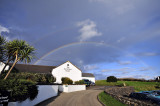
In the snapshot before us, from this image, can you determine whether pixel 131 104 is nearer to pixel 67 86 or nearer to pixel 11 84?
pixel 11 84

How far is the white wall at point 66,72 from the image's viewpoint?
128 ft

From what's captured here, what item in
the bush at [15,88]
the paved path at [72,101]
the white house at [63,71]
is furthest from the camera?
the white house at [63,71]

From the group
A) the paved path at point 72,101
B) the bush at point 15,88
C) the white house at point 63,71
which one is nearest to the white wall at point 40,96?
the bush at point 15,88

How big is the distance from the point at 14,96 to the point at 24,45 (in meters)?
8.01

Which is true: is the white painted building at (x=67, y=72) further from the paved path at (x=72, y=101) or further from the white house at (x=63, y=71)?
the paved path at (x=72, y=101)

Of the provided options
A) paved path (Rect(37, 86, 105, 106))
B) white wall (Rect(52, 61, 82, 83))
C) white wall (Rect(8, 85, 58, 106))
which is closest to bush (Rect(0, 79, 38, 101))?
white wall (Rect(8, 85, 58, 106))

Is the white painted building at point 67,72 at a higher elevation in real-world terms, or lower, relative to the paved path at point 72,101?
higher

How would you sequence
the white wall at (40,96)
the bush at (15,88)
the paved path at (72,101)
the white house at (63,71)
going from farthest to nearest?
1. the white house at (63,71)
2. the paved path at (72,101)
3. the white wall at (40,96)
4. the bush at (15,88)

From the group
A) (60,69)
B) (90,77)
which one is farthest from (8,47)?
(90,77)

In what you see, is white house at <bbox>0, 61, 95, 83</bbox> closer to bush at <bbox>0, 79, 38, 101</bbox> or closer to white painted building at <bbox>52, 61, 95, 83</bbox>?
white painted building at <bbox>52, 61, 95, 83</bbox>

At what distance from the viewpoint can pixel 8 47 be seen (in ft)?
47.7

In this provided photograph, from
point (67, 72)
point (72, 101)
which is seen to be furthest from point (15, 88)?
point (67, 72)

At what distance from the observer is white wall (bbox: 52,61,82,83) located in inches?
1533

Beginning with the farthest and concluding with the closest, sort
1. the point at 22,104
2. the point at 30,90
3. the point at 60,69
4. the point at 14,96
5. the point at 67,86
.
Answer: the point at 60,69
the point at 67,86
the point at 30,90
the point at 22,104
the point at 14,96
